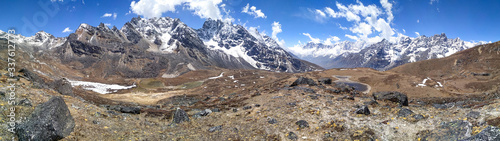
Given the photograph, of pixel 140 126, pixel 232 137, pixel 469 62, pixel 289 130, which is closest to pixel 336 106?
pixel 289 130

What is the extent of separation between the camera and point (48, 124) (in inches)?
448

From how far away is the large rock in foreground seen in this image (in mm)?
10816

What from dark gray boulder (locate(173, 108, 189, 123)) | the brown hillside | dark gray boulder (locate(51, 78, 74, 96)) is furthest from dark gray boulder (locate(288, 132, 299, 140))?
the brown hillside

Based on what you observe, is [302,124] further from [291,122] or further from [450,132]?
[450,132]

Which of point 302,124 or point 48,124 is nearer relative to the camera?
point 48,124

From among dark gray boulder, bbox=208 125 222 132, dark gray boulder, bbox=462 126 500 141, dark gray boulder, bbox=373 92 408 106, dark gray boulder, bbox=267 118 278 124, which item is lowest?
dark gray boulder, bbox=208 125 222 132

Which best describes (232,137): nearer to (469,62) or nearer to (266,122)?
(266,122)

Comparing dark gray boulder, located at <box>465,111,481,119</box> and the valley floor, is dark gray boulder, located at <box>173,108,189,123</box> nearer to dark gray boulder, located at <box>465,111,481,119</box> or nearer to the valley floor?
the valley floor

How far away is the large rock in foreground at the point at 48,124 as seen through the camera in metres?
10.8

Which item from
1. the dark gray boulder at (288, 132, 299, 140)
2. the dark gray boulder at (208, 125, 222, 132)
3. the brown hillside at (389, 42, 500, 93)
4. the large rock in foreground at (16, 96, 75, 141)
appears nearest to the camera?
the large rock in foreground at (16, 96, 75, 141)

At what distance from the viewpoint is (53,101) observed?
12.5m

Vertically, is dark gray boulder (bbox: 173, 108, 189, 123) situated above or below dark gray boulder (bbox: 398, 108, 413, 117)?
below

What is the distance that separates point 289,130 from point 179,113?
11.6 metres

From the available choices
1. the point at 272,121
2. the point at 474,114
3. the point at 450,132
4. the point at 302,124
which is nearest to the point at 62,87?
the point at 272,121
